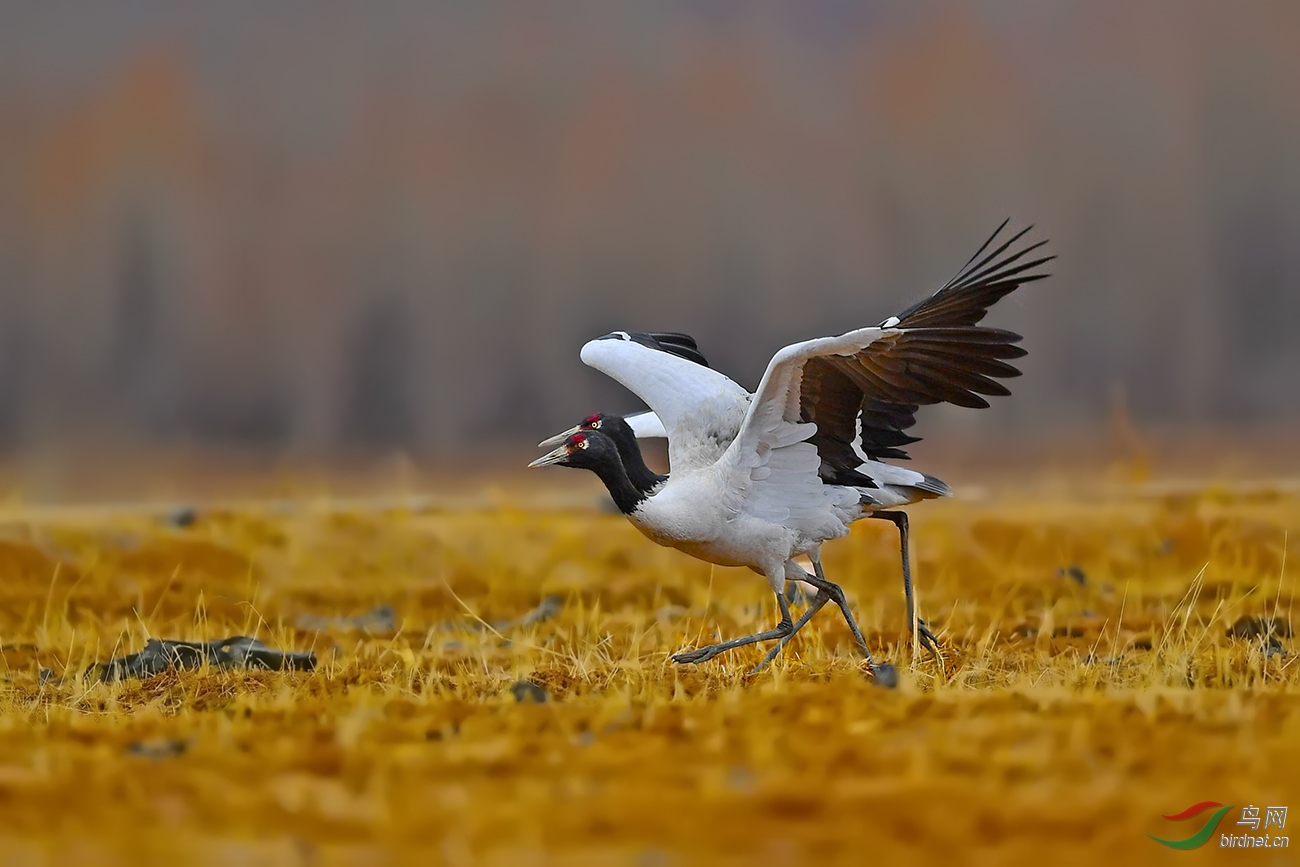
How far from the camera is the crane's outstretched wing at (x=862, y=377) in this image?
4.53 metres

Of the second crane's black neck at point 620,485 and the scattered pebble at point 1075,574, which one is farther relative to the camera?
the scattered pebble at point 1075,574

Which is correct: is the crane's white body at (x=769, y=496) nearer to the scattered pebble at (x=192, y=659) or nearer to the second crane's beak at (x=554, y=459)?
→ the second crane's beak at (x=554, y=459)

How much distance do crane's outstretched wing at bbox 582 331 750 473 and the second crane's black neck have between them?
583 millimetres

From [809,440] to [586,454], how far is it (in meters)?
0.80

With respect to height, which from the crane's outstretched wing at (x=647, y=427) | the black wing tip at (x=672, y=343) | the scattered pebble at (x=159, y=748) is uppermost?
the black wing tip at (x=672, y=343)

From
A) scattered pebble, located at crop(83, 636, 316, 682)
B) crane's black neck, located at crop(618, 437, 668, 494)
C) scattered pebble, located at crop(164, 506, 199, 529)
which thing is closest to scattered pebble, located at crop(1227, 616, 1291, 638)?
crane's black neck, located at crop(618, 437, 668, 494)

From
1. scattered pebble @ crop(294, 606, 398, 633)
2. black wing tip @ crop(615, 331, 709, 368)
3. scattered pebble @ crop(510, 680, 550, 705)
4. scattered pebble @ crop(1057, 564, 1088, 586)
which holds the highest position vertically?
black wing tip @ crop(615, 331, 709, 368)

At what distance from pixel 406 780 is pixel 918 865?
115cm

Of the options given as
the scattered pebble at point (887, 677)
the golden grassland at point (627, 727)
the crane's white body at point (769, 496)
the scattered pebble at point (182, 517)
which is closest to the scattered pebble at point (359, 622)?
the golden grassland at point (627, 727)

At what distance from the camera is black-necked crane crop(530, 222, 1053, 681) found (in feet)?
15.0

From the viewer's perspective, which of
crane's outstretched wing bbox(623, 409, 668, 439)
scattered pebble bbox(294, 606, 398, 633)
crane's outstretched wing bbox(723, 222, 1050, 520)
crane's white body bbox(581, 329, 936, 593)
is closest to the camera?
crane's outstretched wing bbox(723, 222, 1050, 520)

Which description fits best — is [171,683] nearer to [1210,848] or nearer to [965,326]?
[965,326]

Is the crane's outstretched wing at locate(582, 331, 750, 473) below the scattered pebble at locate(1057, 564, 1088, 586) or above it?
above

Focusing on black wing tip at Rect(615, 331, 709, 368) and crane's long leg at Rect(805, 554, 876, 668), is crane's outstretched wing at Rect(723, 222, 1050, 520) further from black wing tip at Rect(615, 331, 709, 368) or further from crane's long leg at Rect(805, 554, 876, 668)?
black wing tip at Rect(615, 331, 709, 368)
